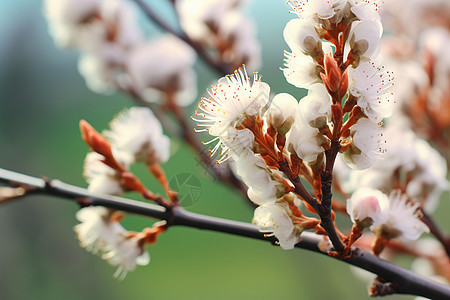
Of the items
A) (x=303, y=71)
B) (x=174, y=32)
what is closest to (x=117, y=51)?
(x=174, y=32)

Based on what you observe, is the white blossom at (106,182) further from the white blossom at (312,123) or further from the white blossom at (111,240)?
the white blossom at (312,123)

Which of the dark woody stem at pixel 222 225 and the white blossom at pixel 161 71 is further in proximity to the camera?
the white blossom at pixel 161 71

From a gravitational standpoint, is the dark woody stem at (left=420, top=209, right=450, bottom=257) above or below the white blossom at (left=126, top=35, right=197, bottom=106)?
below

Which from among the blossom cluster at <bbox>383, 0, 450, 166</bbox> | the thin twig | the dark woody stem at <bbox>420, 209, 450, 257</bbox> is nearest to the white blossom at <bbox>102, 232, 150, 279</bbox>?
the dark woody stem at <bbox>420, 209, 450, 257</bbox>

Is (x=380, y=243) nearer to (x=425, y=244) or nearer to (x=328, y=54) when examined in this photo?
(x=328, y=54)

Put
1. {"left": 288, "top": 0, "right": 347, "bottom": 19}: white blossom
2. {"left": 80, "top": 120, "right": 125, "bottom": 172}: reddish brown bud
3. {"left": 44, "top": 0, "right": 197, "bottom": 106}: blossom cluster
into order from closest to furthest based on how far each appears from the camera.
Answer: {"left": 288, "top": 0, "right": 347, "bottom": 19}: white blossom, {"left": 80, "top": 120, "right": 125, "bottom": 172}: reddish brown bud, {"left": 44, "top": 0, "right": 197, "bottom": 106}: blossom cluster

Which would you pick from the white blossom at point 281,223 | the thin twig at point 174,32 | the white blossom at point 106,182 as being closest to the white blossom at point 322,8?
the white blossom at point 281,223

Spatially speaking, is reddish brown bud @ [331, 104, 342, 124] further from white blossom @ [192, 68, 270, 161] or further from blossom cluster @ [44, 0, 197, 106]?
blossom cluster @ [44, 0, 197, 106]
